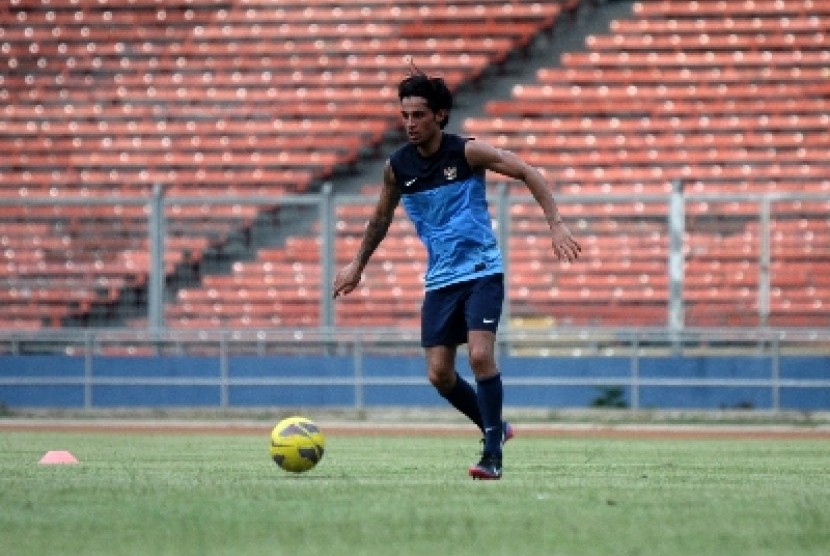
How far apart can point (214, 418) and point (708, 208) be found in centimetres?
626

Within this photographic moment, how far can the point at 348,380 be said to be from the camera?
22.3m

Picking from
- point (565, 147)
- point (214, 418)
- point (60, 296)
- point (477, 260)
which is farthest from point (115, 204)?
point (477, 260)

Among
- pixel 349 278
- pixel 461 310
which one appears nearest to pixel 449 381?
pixel 461 310

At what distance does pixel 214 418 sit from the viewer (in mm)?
22328

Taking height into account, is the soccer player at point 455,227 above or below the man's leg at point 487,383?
above

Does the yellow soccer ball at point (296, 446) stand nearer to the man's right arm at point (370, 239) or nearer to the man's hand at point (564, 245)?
the man's right arm at point (370, 239)

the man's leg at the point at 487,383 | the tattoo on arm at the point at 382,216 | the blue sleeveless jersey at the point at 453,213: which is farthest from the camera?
the tattoo on arm at the point at 382,216

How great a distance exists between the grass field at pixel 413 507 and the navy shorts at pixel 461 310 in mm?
743

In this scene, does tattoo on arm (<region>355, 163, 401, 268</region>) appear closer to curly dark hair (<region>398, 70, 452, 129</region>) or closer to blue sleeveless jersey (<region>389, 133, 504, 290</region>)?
blue sleeveless jersey (<region>389, 133, 504, 290</region>)

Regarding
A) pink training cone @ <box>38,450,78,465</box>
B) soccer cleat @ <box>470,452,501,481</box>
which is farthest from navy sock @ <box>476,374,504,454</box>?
pink training cone @ <box>38,450,78,465</box>

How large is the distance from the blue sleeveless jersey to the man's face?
146 millimetres

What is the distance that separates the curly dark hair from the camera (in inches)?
383

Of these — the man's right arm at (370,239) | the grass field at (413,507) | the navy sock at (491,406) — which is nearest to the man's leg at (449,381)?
the navy sock at (491,406)

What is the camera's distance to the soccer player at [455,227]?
9742 millimetres
